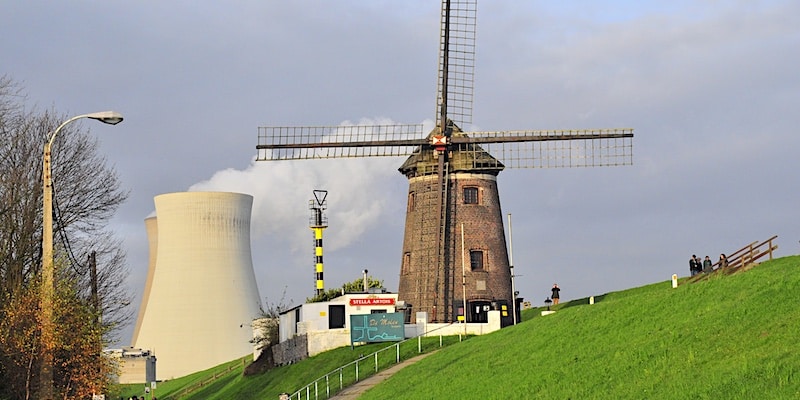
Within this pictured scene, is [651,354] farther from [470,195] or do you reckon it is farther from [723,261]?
[470,195]

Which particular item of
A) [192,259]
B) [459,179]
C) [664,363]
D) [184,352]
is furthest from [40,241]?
[184,352]

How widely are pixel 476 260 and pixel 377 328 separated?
25.9 ft

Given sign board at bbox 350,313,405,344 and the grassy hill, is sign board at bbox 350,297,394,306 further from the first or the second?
the grassy hill

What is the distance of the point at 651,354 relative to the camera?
2570cm

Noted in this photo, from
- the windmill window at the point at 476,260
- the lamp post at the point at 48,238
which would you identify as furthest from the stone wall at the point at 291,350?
the lamp post at the point at 48,238

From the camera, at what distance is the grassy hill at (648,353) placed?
20875 mm

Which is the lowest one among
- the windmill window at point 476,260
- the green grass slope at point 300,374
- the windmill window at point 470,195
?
the green grass slope at point 300,374

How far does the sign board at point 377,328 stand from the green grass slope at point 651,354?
1229 cm

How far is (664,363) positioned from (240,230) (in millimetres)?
57297

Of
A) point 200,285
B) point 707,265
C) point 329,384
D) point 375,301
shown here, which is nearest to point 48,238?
point 329,384

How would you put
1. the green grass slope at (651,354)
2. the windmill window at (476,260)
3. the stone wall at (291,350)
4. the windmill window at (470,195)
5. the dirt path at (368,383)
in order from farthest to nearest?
1. the windmill window at (470,195)
2. the windmill window at (476,260)
3. the stone wall at (291,350)
4. the dirt path at (368,383)
5. the green grass slope at (651,354)

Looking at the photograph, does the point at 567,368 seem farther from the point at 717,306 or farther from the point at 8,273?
the point at 8,273

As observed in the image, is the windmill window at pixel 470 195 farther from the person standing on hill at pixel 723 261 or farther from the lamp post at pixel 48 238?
the lamp post at pixel 48 238

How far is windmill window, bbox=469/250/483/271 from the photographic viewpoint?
5700cm
